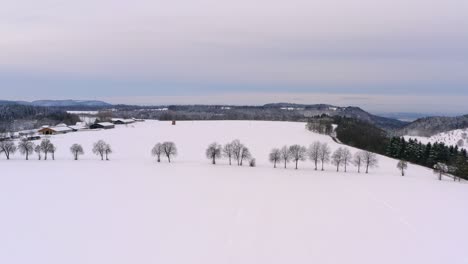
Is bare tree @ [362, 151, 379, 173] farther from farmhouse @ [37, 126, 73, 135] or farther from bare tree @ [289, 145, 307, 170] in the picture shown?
farmhouse @ [37, 126, 73, 135]

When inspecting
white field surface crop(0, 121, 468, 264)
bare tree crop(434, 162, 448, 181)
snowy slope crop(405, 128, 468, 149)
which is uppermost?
bare tree crop(434, 162, 448, 181)

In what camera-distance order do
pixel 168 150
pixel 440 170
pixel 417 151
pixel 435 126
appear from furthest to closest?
pixel 435 126, pixel 417 151, pixel 168 150, pixel 440 170

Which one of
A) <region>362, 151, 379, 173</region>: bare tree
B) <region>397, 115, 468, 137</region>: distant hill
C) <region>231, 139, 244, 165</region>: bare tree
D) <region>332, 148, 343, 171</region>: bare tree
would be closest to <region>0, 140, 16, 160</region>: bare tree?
<region>231, 139, 244, 165</region>: bare tree

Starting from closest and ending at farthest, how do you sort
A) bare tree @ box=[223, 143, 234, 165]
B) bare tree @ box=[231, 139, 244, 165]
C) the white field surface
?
1. the white field surface
2. bare tree @ box=[231, 139, 244, 165]
3. bare tree @ box=[223, 143, 234, 165]

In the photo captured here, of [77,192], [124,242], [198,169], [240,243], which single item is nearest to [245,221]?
[240,243]

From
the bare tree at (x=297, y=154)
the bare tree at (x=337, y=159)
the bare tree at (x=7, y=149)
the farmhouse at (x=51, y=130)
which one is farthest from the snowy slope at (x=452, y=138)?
the bare tree at (x=7, y=149)

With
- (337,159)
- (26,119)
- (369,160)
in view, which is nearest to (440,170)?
(369,160)

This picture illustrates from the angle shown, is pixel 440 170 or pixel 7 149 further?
pixel 7 149

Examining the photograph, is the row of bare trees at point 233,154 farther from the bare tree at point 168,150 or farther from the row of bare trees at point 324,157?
the bare tree at point 168,150

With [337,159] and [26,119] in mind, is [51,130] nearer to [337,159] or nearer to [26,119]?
[26,119]
